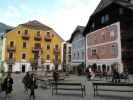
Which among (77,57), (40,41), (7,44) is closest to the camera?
(77,57)

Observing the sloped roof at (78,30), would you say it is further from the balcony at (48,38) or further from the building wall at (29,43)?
the building wall at (29,43)

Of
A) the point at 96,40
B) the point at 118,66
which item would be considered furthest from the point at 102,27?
the point at 118,66

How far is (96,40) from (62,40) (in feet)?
88.0

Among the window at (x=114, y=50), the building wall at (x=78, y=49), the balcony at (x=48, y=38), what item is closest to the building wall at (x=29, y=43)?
the balcony at (x=48, y=38)

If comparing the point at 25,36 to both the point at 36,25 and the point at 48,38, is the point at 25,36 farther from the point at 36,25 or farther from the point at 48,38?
the point at 48,38

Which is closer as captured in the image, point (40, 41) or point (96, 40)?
point (96, 40)

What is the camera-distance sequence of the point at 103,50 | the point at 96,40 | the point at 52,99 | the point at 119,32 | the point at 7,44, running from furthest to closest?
the point at 7,44 < the point at 96,40 < the point at 103,50 < the point at 119,32 < the point at 52,99

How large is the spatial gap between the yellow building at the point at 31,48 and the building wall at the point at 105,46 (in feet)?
60.7

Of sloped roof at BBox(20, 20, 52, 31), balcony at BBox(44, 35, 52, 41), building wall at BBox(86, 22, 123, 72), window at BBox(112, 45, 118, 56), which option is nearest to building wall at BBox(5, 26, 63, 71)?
balcony at BBox(44, 35, 52, 41)

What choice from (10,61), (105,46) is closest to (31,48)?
(10,61)

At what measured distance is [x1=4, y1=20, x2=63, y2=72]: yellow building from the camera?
5944 cm

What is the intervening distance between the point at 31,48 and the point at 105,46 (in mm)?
29715

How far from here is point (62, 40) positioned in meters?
66.9

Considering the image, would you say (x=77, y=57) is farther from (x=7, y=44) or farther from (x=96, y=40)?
(x=7, y=44)
